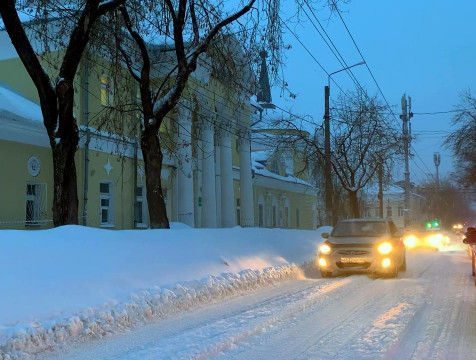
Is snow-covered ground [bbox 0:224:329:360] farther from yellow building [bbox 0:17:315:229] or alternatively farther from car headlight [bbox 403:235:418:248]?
car headlight [bbox 403:235:418:248]

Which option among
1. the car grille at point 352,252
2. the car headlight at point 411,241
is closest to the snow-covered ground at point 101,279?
the car grille at point 352,252

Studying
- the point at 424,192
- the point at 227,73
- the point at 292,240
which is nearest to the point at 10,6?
the point at 227,73

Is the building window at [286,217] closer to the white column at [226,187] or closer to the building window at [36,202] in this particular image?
the white column at [226,187]

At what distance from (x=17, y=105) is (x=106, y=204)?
5.43m

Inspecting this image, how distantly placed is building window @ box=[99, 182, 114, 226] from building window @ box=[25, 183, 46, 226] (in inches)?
119

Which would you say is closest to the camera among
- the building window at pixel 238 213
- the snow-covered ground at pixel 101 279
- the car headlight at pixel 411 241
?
the snow-covered ground at pixel 101 279

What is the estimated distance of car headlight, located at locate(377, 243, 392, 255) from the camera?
12734 mm

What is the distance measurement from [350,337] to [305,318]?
1.28 metres

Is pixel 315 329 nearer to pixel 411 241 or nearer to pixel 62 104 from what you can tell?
pixel 62 104

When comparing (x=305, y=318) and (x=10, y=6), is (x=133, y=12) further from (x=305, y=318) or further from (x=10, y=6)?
(x=305, y=318)

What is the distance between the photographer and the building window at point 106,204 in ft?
65.7

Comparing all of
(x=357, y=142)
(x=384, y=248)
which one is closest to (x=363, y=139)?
(x=357, y=142)

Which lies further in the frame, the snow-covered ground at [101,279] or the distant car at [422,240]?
the distant car at [422,240]

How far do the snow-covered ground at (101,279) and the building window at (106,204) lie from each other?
901cm
